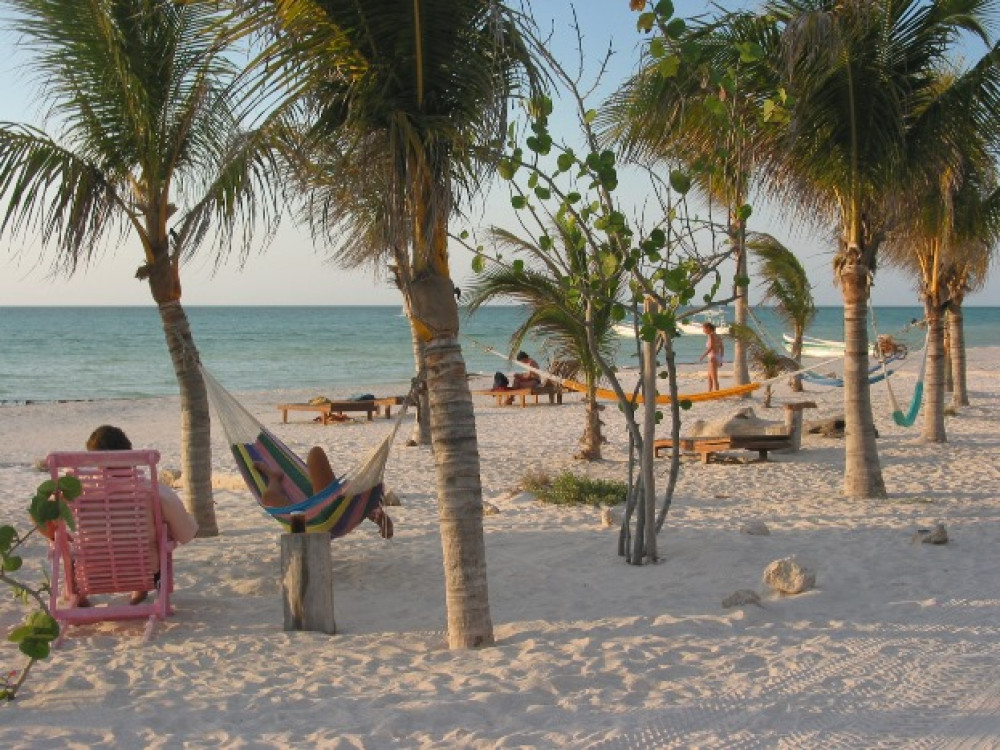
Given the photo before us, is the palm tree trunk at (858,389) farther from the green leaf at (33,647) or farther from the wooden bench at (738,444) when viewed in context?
the green leaf at (33,647)

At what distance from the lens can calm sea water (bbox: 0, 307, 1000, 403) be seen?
28.9 meters

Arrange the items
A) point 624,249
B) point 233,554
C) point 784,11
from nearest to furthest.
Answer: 1. point 624,249
2. point 233,554
3. point 784,11

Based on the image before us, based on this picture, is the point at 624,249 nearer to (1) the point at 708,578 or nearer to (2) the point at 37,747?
(1) the point at 708,578

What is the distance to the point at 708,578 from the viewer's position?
17.0 ft

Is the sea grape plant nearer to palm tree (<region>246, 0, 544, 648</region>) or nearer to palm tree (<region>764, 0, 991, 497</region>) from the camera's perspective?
palm tree (<region>246, 0, 544, 648</region>)

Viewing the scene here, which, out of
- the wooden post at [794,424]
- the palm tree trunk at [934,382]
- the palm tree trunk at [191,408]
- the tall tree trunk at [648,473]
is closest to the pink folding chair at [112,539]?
the palm tree trunk at [191,408]


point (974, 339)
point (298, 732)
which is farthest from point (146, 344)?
point (298, 732)

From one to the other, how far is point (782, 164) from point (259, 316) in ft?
240

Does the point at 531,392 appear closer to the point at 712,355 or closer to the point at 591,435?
the point at 712,355

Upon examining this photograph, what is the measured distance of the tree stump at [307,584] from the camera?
14.3 feet

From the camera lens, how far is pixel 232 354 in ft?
138

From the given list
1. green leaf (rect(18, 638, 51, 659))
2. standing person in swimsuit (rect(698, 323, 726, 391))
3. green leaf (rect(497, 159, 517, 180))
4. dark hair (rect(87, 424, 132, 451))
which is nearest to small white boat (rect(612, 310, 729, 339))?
standing person in swimsuit (rect(698, 323, 726, 391))

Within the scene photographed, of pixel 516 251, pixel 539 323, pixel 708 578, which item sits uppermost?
pixel 516 251

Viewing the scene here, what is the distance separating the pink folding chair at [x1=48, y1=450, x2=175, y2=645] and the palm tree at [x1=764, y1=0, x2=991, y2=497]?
14.6 feet
